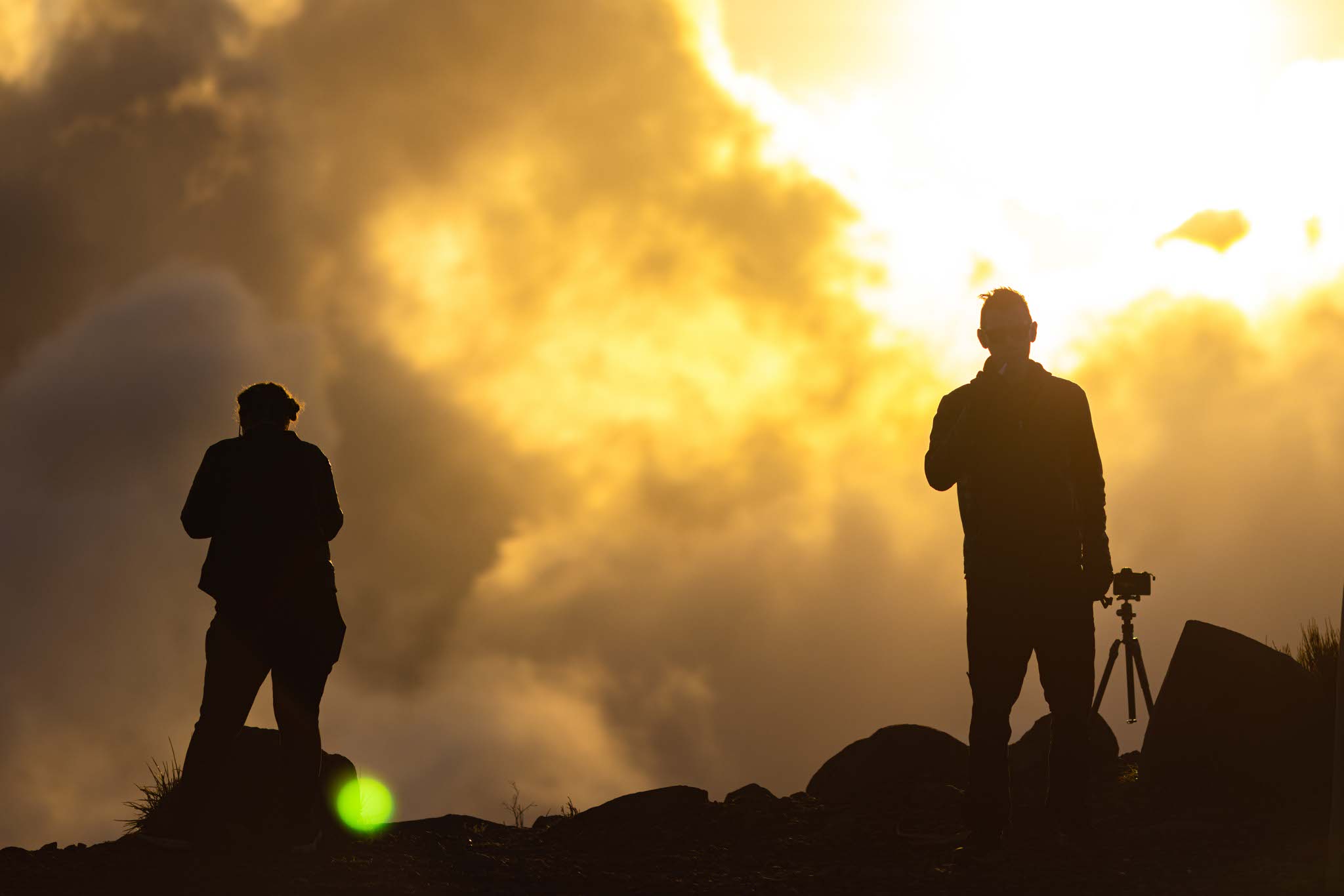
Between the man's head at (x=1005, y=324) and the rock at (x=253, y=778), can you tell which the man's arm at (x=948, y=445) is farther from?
the rock at (x=253, y=778)

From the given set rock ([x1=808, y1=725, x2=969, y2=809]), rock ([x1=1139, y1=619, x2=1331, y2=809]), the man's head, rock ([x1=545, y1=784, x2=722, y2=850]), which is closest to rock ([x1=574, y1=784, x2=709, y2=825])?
rock ([x1=545, y1=784, x2=722, y2=850])

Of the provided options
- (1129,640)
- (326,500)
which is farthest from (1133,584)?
(326,500)

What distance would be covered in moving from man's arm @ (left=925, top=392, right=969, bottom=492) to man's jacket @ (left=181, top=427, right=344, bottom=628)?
3.12 meters

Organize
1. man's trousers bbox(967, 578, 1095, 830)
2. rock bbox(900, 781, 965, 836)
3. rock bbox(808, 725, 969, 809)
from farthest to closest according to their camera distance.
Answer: rock bbox(808, 725, 969, 809) → rock bbox(900, 781, 965, 836) → man's trousers bbox(967, 578, 1095, 830)

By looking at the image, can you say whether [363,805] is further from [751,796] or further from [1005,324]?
[1005,324]

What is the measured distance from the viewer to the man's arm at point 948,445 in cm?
634

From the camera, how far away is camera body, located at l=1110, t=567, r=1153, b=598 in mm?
7215

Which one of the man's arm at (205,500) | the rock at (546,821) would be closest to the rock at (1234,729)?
the rock at (546,821)

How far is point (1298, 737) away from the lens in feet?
24.0

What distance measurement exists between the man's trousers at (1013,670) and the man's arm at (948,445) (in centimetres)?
53

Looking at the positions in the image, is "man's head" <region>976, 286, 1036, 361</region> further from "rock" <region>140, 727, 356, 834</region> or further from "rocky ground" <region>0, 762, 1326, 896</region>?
"rock" <region>140, 727, 356, 834</region>

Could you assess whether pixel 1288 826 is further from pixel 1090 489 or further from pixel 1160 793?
pixel 1090 489

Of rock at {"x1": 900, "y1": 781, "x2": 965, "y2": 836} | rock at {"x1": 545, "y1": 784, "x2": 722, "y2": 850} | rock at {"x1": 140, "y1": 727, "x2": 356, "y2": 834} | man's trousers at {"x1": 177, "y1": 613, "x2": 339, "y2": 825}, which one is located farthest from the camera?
rock at {"x1": 140, "y1": 727, "x2": 356, "y2": 834}

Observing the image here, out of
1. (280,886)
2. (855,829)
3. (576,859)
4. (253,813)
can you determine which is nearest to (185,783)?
(280,886)
